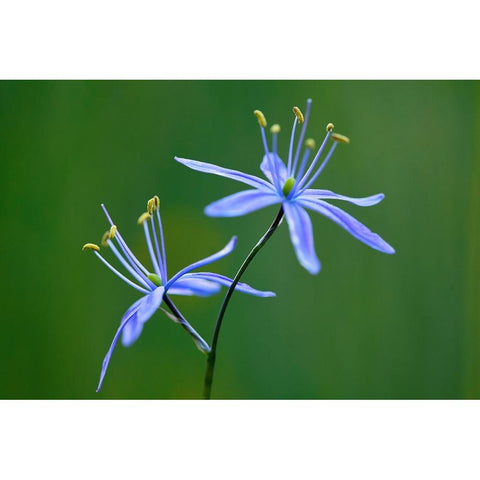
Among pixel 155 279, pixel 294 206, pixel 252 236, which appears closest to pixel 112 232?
pixel 155 279

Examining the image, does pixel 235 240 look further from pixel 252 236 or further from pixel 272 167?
pixel 252 236

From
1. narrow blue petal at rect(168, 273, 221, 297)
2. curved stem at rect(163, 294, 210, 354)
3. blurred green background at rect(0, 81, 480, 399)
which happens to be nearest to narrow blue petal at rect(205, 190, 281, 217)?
narrow blue petal at rect(168, 273, 221, 297)

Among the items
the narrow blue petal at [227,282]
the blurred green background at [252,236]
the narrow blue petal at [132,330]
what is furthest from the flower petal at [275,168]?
the blurred green background at [252,236]

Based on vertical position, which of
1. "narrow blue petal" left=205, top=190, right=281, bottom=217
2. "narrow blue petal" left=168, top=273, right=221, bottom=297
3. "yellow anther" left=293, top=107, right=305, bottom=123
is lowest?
"narrow blue petal" left=168, top=273, right=221, bottom=297

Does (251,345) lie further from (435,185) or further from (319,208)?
(319,208)

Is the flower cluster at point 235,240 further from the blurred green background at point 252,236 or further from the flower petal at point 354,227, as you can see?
the blurred green background at point 252,236

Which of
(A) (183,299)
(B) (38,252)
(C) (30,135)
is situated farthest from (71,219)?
(A) (183,299)

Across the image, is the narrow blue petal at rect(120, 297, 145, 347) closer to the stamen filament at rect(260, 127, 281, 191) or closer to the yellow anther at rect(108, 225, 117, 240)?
the yellow anther at rect(108, 225, 117, 240)
